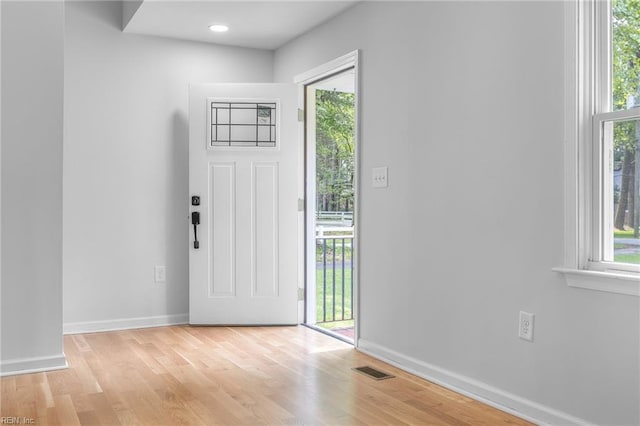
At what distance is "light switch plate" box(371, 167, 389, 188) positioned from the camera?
3.55 m

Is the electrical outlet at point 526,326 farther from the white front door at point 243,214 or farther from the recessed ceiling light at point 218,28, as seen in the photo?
the recessed ceiling light at point 218,28

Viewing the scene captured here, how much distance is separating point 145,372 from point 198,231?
1504 millimetres

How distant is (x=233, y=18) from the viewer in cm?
418

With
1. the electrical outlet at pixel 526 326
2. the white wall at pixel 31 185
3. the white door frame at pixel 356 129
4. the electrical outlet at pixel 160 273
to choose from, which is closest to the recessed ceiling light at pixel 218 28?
the white door frame at pixel 356 129

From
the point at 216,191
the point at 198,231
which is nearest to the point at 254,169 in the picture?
the point at 216,191

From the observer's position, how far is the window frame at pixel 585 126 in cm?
232

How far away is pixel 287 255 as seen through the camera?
4.57 metres

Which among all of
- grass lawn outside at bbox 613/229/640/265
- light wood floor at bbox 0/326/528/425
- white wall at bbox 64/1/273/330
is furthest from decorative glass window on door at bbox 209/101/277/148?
grass lawn outside at bbox 613/229/640/265

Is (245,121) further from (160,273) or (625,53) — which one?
(625,53)

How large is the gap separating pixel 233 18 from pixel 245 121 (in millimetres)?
809

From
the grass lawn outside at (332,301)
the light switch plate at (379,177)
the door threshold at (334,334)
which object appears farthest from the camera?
the grass lawn outside at (332,301)

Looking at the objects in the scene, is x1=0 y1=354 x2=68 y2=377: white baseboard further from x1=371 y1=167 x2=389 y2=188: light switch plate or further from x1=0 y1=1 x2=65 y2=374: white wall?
x1=371 y1=167 x2=389 y2=188: light switch plate

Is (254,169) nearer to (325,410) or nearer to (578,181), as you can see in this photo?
(325,410)

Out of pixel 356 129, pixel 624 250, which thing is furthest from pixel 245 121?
pixel 624 250
